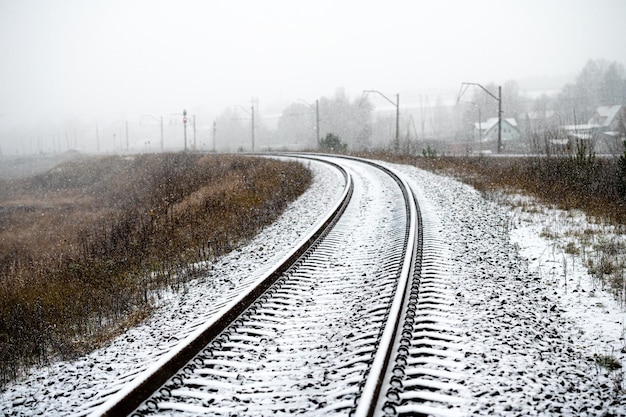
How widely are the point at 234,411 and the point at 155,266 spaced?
240 inches

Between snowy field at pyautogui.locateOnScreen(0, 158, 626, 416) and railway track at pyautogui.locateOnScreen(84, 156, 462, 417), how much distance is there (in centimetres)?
33

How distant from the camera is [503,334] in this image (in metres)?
4.51

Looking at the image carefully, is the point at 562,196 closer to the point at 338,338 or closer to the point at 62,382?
the point at 338,338

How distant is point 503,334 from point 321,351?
6.23 feet

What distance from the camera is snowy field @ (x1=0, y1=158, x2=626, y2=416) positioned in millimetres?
3482

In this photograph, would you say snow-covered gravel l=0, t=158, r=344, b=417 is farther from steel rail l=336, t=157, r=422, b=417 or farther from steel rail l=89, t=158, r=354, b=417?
steel rail l=336, t=157, r=422, b=417

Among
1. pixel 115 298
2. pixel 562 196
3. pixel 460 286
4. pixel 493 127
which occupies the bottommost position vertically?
pixel 115 298

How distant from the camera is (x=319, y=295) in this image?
582cm

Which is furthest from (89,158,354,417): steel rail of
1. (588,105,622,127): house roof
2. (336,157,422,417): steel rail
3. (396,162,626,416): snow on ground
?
(588,105,622,127): house roof

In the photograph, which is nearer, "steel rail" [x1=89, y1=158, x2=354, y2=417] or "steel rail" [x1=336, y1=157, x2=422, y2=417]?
"steel rail" [x1=336, y1=157, x2=422, y2=417]

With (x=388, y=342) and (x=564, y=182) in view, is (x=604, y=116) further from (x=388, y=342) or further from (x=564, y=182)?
→ (x=388, y=342)

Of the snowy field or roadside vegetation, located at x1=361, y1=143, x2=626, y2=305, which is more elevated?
roadside vegetation, located at x1=361, y1=143, x2=626, y2=305

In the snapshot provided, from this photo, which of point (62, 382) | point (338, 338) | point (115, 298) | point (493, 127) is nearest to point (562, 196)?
point (338, 338)

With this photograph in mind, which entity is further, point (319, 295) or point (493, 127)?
point (493, 127)
